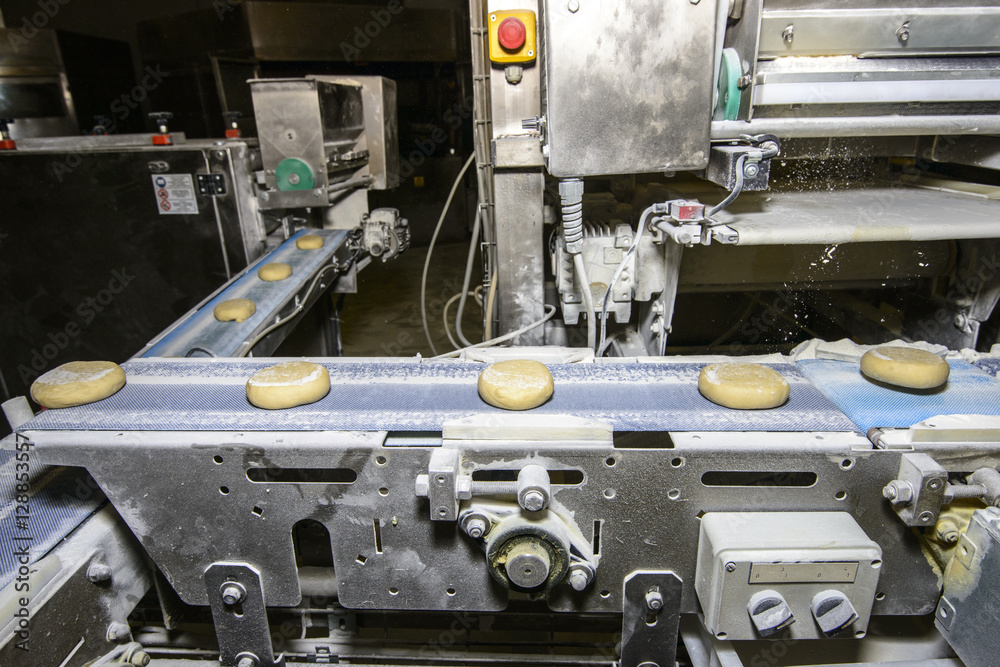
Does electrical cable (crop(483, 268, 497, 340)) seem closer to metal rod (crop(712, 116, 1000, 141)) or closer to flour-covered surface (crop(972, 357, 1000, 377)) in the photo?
metal rod (crop(712, 116, 1000, 141))

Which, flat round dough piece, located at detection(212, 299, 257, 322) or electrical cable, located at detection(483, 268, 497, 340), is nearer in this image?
flat round dough piece, located at detection(212, 299, 257, 322)

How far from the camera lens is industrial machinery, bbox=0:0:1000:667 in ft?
2.27

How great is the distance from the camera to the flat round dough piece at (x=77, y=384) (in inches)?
31.9

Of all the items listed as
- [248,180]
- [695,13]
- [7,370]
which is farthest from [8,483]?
[7,370]

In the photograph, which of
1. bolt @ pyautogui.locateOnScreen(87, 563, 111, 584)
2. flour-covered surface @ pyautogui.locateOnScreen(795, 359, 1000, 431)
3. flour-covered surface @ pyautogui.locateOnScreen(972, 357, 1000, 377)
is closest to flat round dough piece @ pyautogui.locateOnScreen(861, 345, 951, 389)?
flour-covered surface @ pyautogui.locateOnScreen(795, 359, 1000, 431)

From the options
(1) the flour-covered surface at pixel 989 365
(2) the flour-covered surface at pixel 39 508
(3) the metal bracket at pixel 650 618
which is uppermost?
(1) the flour-covered surface at pixel 989 365

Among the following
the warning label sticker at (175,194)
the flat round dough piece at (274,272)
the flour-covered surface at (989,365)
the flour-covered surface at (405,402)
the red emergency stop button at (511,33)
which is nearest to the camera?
the flour-covered surface at (405,402)

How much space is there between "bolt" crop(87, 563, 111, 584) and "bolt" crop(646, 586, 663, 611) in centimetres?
72

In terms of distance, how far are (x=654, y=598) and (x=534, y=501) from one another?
258mm

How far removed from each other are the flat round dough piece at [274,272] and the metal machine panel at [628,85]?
89cm

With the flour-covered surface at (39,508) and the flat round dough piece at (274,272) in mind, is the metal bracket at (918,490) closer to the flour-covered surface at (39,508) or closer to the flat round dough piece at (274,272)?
the flour-covered surface at (39,508)

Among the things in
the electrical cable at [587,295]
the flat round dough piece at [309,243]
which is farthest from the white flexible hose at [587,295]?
the flat round dough piece at [309,243]

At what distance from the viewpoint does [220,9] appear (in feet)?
15.7

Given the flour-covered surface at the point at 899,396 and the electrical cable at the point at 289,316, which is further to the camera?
the electrical cable at the point at 289,316
